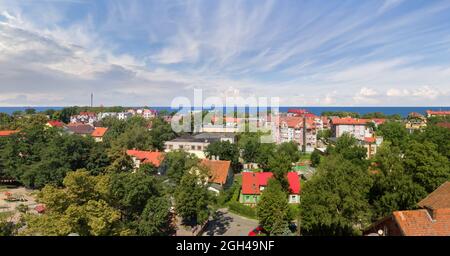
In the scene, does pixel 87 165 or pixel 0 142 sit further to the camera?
pixel 0 142

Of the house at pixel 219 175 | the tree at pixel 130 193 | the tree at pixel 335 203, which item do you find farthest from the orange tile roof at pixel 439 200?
the house at pixel 219 175

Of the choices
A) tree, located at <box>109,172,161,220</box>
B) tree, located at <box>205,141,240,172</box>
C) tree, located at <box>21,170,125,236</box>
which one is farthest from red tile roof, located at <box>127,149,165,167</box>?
tree, located at <box>21,170,125,236</box>

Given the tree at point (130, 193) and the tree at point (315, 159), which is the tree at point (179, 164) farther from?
the tree at point (315, 159)

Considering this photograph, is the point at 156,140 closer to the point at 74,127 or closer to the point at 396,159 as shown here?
the point at 74,127

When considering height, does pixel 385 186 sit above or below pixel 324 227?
above

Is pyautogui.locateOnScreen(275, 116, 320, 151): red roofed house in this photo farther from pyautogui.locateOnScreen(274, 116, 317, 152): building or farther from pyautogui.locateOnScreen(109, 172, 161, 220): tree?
pyautogui.locateOnScreen(109, 172, 161, 220): tree

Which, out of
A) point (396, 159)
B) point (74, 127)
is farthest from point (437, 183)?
point (74, 127)
